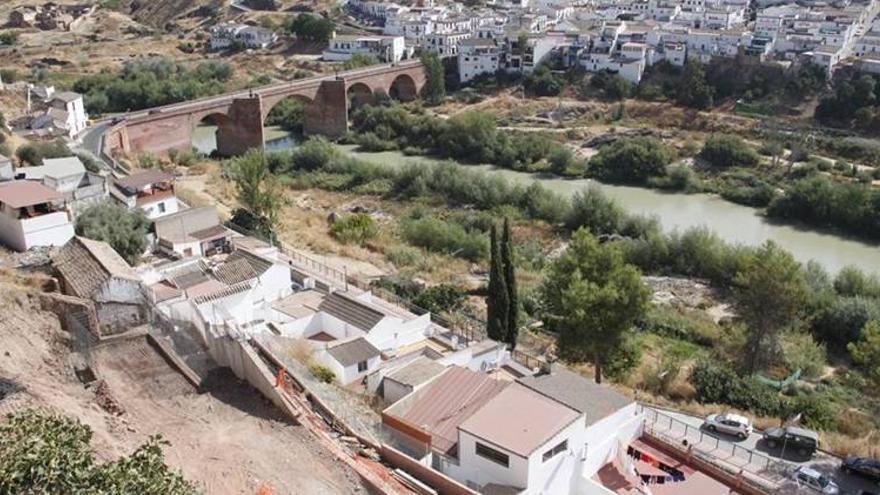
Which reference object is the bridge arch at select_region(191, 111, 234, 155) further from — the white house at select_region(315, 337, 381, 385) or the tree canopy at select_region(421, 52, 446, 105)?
the white house at select_region(315, 337, 381, 385)

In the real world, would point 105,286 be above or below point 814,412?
above

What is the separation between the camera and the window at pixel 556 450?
1081 centimetres

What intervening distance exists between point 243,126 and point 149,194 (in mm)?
20470

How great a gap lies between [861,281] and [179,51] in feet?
182

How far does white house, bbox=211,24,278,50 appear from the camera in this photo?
65.0m

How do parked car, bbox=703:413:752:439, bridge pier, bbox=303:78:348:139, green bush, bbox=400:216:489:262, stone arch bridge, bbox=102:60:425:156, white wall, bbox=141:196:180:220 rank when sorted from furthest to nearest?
bridge pier, bbox=303:78:348:139, stone arch bridge, bbox=102:60:425:156, green bush, bbox=400:216:489:262, white wall, bbox=141:196:180:220, parked car, bbox=703:413:752:439

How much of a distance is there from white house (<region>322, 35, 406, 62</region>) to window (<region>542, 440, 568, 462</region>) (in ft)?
163

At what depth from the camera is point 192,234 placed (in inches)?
823

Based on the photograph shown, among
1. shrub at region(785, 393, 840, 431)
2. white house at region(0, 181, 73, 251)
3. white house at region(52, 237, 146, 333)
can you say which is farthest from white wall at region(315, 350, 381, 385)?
shrub at region(785, 393, 840, 431)

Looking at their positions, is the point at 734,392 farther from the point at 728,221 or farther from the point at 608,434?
the point at 728,221

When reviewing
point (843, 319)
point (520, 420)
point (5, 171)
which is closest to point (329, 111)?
point (5, 171)

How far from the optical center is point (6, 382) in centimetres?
1002

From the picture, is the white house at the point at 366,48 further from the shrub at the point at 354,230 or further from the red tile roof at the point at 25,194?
the red tile roof at the point at 25,194

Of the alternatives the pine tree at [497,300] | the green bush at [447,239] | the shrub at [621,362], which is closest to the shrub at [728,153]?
the green bush at [447,239]
